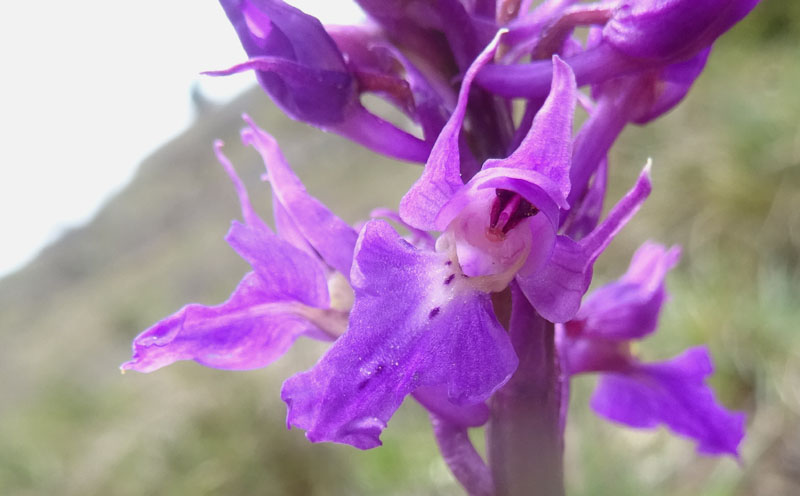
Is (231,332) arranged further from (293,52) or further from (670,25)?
(670,25)

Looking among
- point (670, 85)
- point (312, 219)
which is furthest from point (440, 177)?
point (670, 85)

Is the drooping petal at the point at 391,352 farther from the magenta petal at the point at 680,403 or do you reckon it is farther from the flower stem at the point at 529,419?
the magenta petal at the point at 680,403

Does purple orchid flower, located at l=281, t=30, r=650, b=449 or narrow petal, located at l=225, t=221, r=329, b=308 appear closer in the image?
purple orchid flower, located at l=281, t=30, r=650, b=449

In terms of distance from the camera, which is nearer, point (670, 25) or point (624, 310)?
point (670, 25)

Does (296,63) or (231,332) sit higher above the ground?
(296,63)

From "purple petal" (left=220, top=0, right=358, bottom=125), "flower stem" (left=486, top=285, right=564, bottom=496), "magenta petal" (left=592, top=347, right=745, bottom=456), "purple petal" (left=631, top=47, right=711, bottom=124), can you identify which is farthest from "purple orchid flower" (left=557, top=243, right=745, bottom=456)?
"purple petal" (left=220, top=0, right=358, bottom=125)

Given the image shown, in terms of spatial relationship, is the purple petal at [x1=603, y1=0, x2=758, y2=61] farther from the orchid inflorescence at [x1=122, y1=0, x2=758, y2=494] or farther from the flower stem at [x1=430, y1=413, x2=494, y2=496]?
the flower stem at [x1=430, y1=413, x2=494, y2=496]
